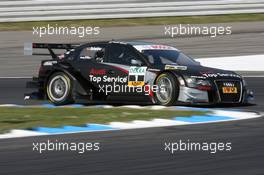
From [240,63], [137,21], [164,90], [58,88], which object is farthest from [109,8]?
[164,90]

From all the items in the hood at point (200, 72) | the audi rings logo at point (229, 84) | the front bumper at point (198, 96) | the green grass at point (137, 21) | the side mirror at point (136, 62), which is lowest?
the front bumper at point (198, 96)

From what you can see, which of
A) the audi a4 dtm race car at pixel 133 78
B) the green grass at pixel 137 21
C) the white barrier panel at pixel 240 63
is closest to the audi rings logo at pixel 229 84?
the audi a4 dtm race car at pixel 133 78

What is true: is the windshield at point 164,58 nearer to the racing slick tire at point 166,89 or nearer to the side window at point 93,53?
the racing slick tire at point 166,89

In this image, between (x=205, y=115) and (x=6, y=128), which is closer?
(x=6, y=128)

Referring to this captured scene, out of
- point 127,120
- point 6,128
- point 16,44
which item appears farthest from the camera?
point 16,44

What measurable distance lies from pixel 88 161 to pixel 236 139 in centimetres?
230

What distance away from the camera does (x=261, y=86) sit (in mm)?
18797

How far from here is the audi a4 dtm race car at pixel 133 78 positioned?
14609 millimetres

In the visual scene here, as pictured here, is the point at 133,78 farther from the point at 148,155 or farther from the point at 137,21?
the point at 137,21


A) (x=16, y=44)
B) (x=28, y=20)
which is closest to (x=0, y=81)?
(x=16, y=44)

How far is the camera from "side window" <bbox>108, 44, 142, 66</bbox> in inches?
604

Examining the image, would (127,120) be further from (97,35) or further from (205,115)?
(97,35)

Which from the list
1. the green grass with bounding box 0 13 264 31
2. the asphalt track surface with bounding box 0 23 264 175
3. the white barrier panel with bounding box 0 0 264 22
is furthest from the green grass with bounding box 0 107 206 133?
the green grass with bounding box 0 13 264 31

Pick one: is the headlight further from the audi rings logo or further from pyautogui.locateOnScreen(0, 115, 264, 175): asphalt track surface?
pyautogui.locateOnScreen(0, 115, 264, 175): asphalt track surface
